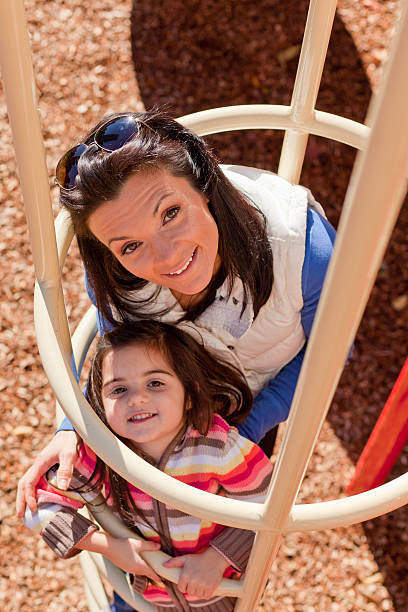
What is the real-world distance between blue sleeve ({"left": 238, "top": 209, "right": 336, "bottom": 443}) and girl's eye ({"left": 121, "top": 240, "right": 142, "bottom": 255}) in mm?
365

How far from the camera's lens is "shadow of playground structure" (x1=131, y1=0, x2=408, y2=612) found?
2541 mm

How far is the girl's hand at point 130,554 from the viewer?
1.43m

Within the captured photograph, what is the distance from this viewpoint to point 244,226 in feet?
4.66

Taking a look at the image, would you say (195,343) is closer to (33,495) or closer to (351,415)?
(33,495)

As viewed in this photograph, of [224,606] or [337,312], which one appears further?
[224,606]

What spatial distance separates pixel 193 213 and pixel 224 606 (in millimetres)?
895

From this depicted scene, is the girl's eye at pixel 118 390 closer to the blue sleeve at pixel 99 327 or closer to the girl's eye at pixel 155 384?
the girl's eye at pixel 155 384

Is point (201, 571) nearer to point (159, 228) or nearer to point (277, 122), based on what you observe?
point (159, 228)

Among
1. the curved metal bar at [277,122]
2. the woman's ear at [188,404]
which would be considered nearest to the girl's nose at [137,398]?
the woman's ear at [188,404]

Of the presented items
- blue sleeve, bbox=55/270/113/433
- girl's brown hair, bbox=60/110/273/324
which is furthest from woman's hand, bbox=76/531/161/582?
girl's brown hair, bbox=60/110/273/324

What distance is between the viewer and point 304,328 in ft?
5.13

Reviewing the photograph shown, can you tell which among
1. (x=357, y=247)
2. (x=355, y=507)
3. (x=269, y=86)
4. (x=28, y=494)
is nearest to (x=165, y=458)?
(x=28, y=494)

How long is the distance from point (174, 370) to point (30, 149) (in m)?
0.69

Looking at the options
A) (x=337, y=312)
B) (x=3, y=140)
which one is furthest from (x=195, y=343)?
(x=3, y=140)
